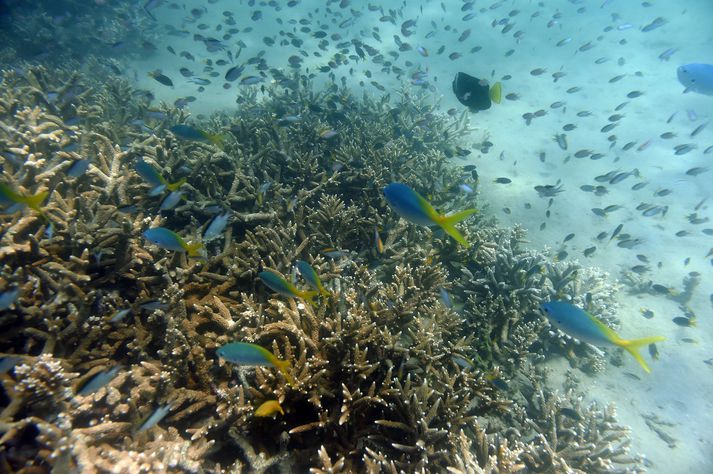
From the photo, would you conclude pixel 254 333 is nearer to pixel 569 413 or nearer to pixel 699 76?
pixel 569 413

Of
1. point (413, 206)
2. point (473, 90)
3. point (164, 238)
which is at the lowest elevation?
point (164, 238)

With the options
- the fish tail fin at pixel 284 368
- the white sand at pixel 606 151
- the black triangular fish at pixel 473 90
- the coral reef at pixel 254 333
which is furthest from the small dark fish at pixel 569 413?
the black triangular fish at pixel 473 90

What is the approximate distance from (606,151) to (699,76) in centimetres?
380

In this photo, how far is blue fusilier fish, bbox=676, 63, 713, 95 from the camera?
29.8ft

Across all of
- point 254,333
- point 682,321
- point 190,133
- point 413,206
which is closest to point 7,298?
point 254,333

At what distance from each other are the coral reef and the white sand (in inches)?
53.0

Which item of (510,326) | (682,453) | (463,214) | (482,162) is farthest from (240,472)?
(482,162)

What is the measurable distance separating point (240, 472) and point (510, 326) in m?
3.73

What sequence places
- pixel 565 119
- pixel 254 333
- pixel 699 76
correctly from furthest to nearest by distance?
pixel 565 119, pixel 699 76, pixel 254 333

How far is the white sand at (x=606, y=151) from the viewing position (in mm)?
5262

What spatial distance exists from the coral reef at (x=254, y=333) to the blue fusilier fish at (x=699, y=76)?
25.3 feet

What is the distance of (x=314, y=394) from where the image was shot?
297 cm

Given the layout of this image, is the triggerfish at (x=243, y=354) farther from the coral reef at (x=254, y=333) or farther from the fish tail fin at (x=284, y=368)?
the coral reef at (x=254, y=333)

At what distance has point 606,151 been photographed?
1277cm
